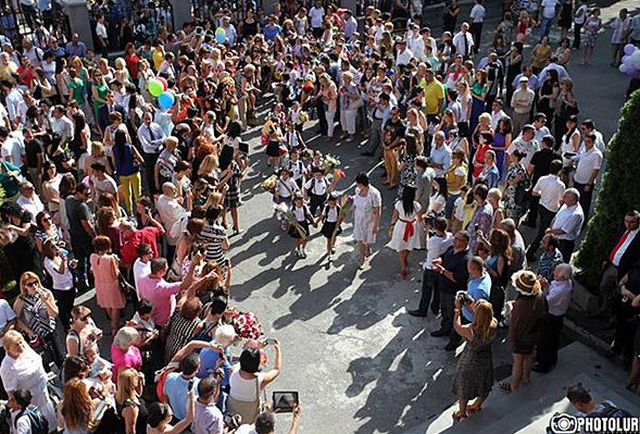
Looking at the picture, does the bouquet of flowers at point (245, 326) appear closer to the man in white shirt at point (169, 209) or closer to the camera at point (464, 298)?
the camera at point (464, 298)

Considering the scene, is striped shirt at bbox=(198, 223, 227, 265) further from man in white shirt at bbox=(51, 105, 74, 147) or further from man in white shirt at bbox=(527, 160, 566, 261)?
man in white shirt at bbox=(527, 160, 566, 261)

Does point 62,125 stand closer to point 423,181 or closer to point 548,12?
point 423,181

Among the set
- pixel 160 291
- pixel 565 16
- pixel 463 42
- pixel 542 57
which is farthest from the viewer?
pixel 565 16

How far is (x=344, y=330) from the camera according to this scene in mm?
9578

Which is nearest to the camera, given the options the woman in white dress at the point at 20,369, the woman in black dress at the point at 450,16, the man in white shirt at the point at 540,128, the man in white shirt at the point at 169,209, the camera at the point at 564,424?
the camera at the point at 564,424

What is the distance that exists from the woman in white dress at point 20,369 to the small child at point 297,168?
558cm

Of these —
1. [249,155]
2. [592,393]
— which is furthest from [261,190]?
[592,393]

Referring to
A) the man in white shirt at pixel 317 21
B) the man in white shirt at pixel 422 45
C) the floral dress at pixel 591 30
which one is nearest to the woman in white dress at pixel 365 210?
the man in white shirt at pixel 422 45

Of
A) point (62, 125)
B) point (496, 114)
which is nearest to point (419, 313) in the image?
point (496, 114)

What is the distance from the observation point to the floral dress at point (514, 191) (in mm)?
10406

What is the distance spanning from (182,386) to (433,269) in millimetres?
3846

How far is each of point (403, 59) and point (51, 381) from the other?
36.1ft

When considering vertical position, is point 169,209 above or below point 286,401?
above

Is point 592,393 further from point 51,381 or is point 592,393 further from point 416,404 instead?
point 51,381
